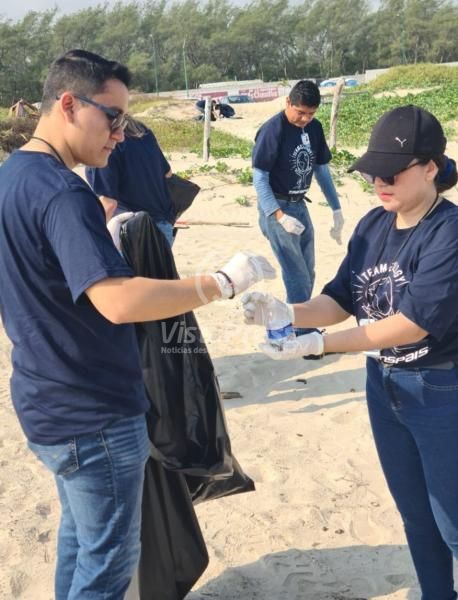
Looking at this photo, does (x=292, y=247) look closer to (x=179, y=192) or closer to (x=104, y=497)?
(x=179, y=192)

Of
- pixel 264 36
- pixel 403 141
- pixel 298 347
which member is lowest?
pixel 298 347

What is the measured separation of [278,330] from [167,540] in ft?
2.87

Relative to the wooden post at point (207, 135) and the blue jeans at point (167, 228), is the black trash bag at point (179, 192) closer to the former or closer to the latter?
the blue jeans at point (167, 228)

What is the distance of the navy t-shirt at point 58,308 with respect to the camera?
5.04 ft

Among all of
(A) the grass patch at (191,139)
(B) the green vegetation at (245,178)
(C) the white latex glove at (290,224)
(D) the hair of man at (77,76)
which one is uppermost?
(D) the hair of man at (77,76)

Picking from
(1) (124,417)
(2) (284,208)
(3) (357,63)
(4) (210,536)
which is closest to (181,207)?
(2) (284,208)

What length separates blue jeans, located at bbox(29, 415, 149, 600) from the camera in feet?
5.76

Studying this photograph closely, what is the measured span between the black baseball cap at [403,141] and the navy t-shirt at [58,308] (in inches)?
31.6

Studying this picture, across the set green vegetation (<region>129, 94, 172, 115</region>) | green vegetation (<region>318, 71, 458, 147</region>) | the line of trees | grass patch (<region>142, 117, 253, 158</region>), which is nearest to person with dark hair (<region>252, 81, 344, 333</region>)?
grass patch (<region>142, 117, 253, 158</region>)

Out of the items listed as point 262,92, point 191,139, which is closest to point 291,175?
point 191,139

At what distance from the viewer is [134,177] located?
13.0 feet

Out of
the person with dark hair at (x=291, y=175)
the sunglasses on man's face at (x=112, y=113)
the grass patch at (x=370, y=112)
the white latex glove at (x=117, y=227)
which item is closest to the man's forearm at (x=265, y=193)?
the person with dark hair at (x=291, y=175)

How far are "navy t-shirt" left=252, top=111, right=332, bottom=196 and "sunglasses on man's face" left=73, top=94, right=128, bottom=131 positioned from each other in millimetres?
2970

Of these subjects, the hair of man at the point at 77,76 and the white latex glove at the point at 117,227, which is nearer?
the hair of man at the point at 77,76
